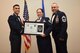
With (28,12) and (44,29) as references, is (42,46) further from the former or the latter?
(28,12)

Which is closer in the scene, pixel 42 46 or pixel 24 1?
pixel 42 46

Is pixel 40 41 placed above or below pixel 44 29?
below

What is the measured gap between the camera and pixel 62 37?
4008mm

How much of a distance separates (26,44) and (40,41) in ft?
3.48

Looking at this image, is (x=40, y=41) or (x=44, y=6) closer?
(x=40, y=41)
